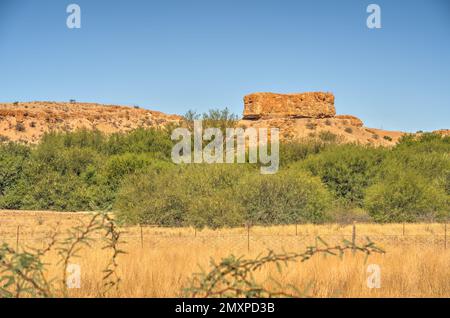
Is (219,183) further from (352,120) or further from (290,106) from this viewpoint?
(352,120)

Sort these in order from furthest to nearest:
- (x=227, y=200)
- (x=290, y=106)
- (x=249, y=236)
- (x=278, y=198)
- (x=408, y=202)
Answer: (x=290, y=106) < (x=408, y=202) < (x=278, y=198) < (x=227, y=200) < (x=249, y=236)

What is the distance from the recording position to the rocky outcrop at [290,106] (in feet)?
279

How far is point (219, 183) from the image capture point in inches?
1152

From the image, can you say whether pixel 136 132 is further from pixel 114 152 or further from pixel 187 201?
pixel 187 201

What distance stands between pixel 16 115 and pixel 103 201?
170 feet

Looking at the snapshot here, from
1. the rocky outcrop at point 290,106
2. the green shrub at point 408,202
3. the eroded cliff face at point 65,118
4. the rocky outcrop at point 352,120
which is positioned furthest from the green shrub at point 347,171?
the rocky outcrop at point 290,106

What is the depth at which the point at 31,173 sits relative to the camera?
3803 centimetres

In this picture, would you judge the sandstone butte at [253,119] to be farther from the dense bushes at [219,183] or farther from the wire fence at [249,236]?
the wire fence at [249,236]

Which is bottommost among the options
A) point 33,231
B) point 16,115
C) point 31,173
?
point 33,231

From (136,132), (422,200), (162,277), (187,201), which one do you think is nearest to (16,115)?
(136,132)

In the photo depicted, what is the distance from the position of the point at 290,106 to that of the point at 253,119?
594 cm

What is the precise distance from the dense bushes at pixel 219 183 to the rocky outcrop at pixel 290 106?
125 feet

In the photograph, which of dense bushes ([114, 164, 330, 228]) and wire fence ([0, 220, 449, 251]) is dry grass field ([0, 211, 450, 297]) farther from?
dense bushes ([114, 164, 330, 228])

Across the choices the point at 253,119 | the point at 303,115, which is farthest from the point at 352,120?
the point at 253,119
